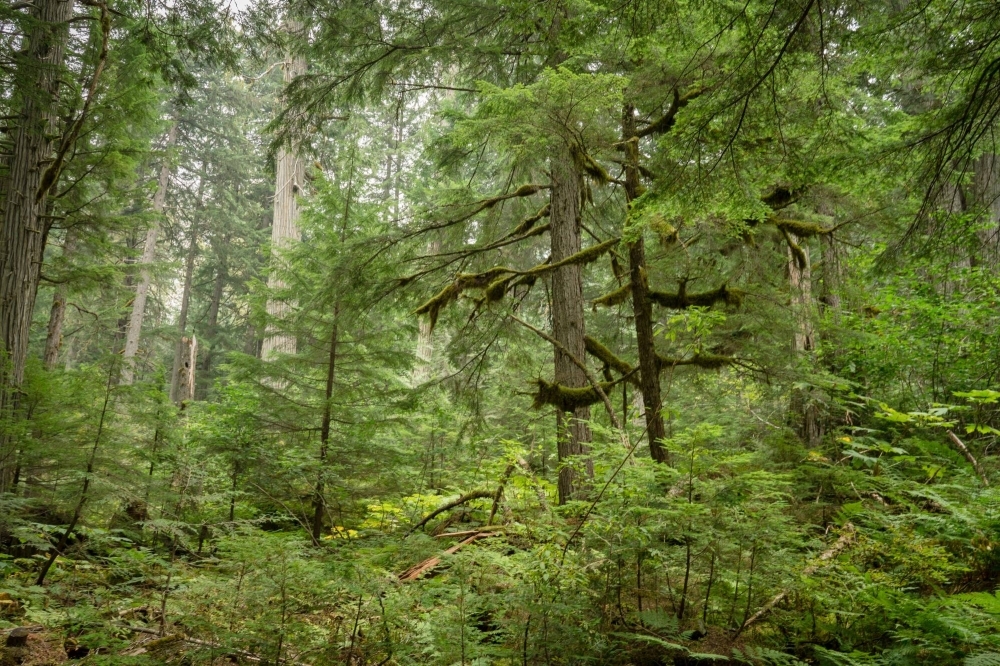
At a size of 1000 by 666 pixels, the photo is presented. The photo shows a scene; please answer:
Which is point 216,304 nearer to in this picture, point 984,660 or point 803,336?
point 803,336

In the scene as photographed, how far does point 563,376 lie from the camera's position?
680cm

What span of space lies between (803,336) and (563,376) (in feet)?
11.2

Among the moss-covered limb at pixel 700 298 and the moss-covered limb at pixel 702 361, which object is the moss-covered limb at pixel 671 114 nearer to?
the moss-covered limb at pixel 700 298

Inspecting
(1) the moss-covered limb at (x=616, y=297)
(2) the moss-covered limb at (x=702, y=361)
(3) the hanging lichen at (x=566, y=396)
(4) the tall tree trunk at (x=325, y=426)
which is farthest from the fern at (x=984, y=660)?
(4) the tall tree trunk at (x=325, y=426)

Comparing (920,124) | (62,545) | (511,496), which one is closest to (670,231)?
(920,124)

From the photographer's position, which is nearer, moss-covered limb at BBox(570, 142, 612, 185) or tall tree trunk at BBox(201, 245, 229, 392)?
moss-covered limb at BBox(570, 142, 612, 185)

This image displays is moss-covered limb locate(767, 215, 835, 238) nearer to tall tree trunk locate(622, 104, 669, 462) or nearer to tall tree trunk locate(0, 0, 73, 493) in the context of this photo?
tall tree trunk locate(622, 104, 669, 462)

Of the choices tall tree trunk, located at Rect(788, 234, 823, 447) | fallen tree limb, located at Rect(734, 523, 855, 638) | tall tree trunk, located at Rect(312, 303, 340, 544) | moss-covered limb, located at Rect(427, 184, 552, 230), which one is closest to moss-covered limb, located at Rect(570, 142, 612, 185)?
moss-covered limb, located at Rect(427, 184, 552, 230)

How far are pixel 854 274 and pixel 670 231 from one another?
115 inches

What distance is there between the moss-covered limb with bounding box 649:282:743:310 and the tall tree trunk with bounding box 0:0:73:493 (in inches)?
291

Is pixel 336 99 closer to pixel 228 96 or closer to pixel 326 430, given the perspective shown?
pixel 326 430

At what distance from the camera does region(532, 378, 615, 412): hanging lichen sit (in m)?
6.46

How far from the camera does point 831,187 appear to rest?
19.9 ft

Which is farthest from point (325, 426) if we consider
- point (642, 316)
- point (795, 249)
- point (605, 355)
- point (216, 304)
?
point (216, 304)
